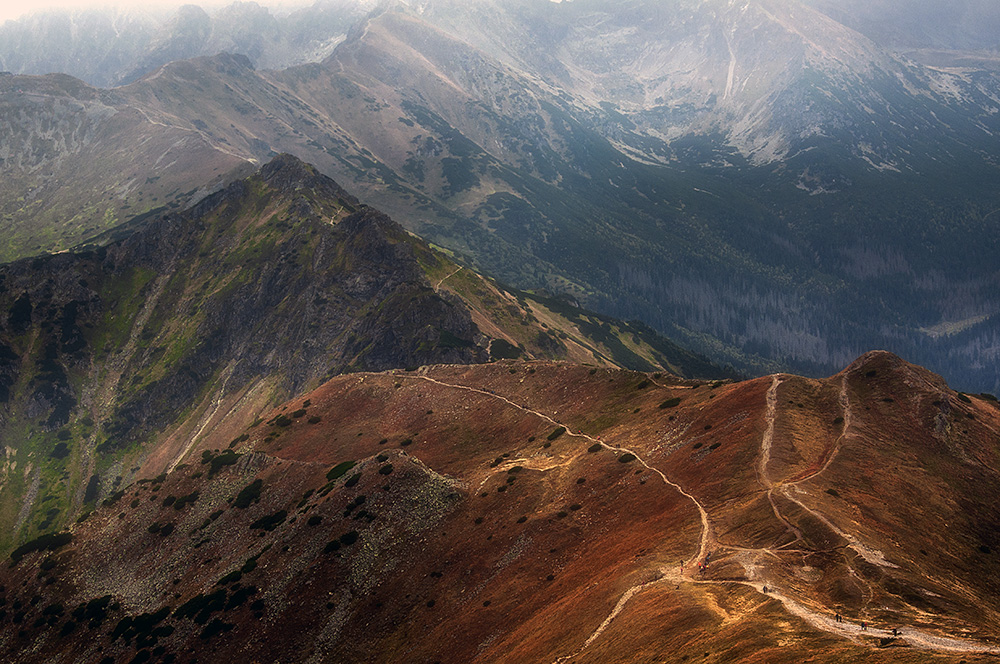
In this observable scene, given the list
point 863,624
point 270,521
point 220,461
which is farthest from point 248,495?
point 863,624

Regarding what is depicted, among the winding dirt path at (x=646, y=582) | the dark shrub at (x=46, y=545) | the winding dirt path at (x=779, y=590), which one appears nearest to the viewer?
the winding dirt path at (x=779, y=590)

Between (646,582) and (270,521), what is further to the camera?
(270,521)

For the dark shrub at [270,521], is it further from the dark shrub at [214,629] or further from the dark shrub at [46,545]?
the dark shrub at [46,545]

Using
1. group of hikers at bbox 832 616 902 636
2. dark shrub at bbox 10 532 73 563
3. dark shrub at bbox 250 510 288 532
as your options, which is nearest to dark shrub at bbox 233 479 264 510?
dark shrub at bbox 250 510 288 532

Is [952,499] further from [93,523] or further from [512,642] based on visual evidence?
[93,523]

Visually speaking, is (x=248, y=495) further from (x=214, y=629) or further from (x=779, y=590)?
(x=779, y=590)

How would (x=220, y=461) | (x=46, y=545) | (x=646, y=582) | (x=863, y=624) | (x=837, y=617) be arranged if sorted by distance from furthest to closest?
1. (x=220, y=461)
2. (x=46, y=545)
3. (x=646, y=582)
4. (x=837, y=617)
5. (x=863, y=624)

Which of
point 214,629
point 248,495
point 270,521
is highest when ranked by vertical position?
point 270,521

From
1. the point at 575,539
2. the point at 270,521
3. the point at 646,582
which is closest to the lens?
the point at 646,582

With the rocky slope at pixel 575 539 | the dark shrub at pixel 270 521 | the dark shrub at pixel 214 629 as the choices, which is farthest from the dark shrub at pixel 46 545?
the dark shrub at pixel 214 629

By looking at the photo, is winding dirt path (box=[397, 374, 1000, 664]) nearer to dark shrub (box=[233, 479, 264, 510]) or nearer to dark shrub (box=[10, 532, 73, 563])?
dark shrub (box=[233, 479, 264, 510])
